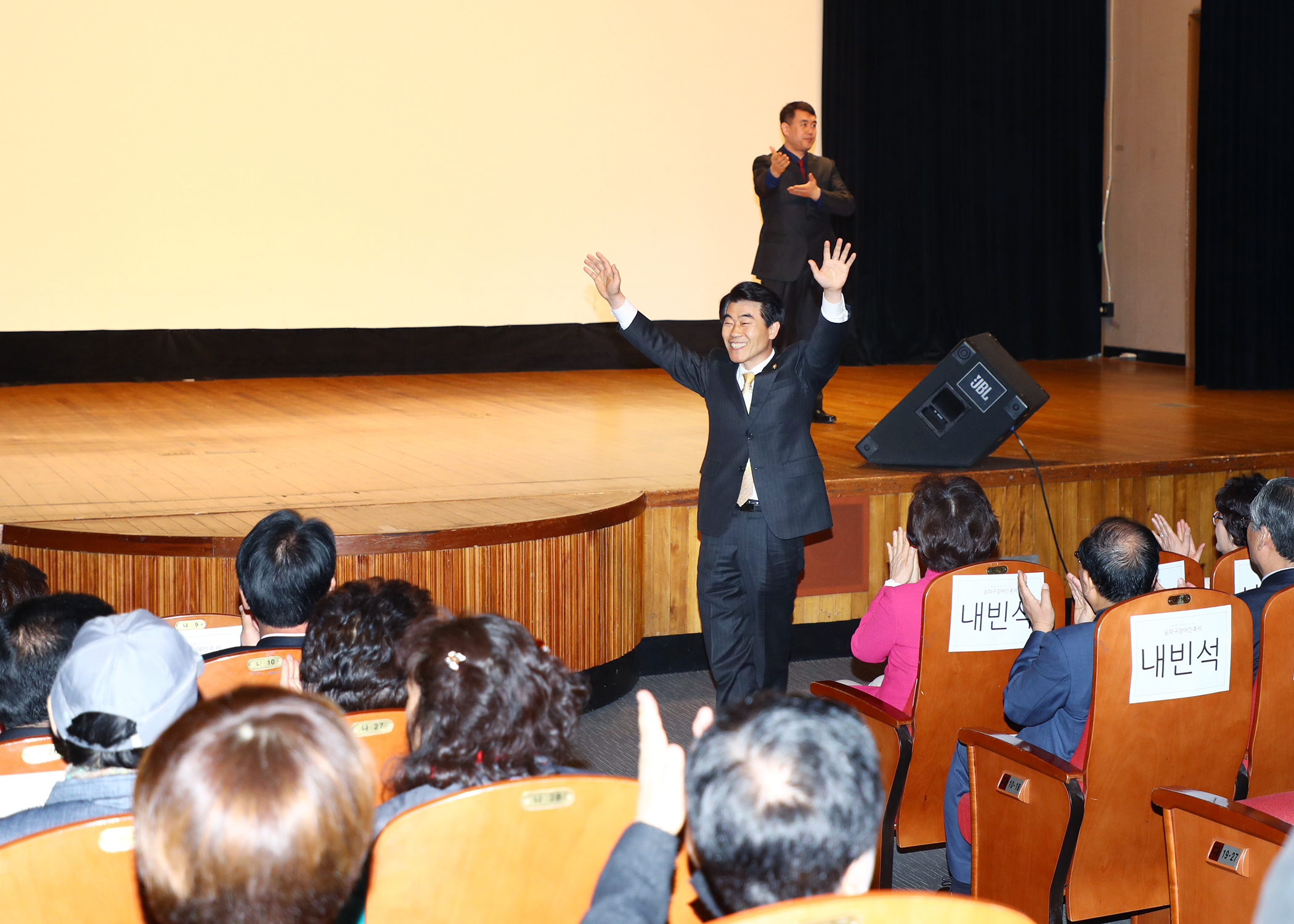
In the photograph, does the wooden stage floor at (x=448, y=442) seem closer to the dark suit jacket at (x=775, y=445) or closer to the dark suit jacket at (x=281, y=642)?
the dark suit jacket at (x=775, y=445)

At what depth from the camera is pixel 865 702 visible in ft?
8.64

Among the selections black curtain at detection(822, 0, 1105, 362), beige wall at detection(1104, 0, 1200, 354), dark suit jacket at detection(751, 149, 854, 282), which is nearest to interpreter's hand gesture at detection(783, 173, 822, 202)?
dark suit jacket at detection(751, 149, 854, 282)

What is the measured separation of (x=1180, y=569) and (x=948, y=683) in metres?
0.68

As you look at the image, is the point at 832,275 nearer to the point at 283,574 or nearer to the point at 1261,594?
the point at 1261,594

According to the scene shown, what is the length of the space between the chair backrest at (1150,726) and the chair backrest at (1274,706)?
0.24 ft

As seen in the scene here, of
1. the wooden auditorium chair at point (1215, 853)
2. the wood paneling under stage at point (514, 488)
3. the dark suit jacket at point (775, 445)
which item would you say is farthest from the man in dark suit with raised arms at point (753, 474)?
the wooden auditorium chair at point (1215, 853)

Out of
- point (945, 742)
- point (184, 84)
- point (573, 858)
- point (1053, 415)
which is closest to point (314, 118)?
point (184, 84)

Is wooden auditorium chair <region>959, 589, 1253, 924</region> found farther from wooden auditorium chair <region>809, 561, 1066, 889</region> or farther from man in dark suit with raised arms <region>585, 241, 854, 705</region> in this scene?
man in dark suit with raised arms <region>585, 241, 854, 705</region>

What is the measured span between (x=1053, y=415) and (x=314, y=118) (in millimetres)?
4988

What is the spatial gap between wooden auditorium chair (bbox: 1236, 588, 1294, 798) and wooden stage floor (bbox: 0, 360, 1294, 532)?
1995 mm

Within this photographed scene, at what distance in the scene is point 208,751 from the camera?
996 mm

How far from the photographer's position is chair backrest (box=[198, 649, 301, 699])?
2.15m

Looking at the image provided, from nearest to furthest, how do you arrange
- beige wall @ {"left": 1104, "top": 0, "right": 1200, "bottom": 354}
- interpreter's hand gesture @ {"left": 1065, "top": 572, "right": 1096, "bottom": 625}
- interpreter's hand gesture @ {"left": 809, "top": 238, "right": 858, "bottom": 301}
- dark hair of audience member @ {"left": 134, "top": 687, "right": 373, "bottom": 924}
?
dark hair of audience member @ {"left": 134, "top": 687, "right": 373, "bottom": 924} → interpreter's hand gesture @ {"left": 1065, "top": 572, "right": 1096, "bottom": 625} → interpreter's hand gesture @ {"left": 809, "top": 238, "right": 858, "bottom": 301} → beige wall @ {"left": 1104, "top": 0, "right": 1200, "bottom": 354}

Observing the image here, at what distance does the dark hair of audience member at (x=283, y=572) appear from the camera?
2.42 m
